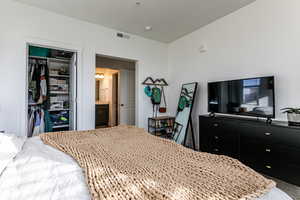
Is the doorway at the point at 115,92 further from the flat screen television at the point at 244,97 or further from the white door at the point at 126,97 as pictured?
the flat screen television at the point at 244,97

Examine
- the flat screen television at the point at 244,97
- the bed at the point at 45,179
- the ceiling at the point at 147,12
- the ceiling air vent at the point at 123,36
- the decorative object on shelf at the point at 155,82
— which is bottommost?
the bed at the point at 45,179

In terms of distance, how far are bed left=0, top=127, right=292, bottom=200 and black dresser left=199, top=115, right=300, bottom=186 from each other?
1.26 meters

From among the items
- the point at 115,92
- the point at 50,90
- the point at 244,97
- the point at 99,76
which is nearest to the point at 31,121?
the point at 50,90

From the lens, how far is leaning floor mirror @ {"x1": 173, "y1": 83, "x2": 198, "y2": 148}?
3320mm

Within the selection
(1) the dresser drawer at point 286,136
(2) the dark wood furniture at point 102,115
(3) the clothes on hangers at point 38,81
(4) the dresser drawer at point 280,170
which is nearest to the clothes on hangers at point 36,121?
(3) the clothes on hangers at point 38,81

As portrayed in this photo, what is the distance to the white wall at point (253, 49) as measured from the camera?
2.07 metres

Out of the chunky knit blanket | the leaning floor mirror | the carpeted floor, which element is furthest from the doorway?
the carpeted floor

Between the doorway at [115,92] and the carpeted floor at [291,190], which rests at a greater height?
the doorway at [115,92]

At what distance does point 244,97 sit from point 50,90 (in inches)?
155

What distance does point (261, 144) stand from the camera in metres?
1.97

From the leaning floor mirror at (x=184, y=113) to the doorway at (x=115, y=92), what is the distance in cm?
213

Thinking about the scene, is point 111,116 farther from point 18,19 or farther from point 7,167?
point 7,167

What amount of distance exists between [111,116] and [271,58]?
16.9ft

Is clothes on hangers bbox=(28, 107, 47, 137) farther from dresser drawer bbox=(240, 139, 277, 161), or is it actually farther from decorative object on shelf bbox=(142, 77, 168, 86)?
dresser drawer bbox=(240, 139, 277, 161)
